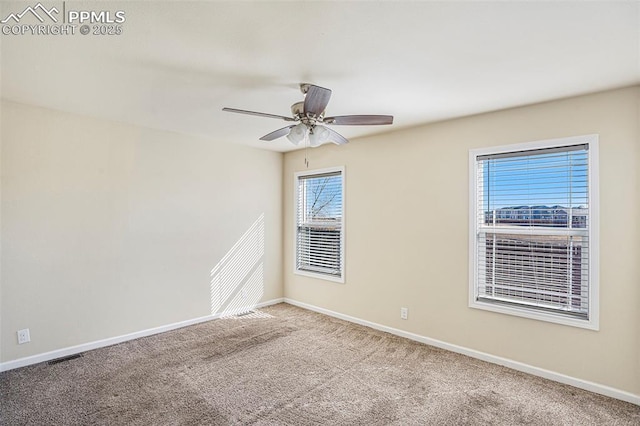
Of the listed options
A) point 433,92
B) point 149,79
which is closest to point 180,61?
point 149,79

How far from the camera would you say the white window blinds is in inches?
110

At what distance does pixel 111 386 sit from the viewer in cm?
270

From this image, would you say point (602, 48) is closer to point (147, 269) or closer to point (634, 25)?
point (634, 25)

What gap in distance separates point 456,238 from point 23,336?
4299mm

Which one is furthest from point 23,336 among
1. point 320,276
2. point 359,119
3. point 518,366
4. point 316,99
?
point 518,366

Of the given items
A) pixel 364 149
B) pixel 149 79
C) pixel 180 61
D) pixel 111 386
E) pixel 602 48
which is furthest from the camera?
pixel 364 149

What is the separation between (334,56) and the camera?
2150 mm

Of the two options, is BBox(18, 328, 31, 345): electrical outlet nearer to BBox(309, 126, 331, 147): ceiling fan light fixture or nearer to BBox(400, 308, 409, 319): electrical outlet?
BBox(309, 126, 331, 147): ceiling fan light fixture

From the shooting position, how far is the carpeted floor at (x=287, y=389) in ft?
7.66

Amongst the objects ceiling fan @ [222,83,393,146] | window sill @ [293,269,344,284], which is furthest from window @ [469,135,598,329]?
window sill @ [293,269,344,284]

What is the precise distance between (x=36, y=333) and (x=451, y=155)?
14.6 feet

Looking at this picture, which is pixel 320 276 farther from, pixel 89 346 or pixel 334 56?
pixel 334 56

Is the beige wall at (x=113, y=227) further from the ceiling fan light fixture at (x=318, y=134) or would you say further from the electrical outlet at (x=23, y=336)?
the ceiling fan light fixture at (x=318, y=134)

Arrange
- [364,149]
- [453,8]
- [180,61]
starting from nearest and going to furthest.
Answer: [453,8] < [180,61] < [364,149]
